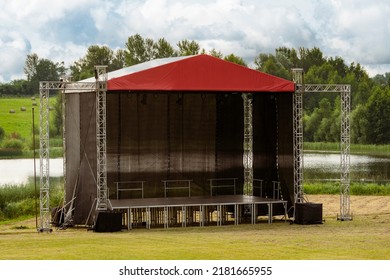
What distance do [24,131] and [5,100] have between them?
44.4 ft

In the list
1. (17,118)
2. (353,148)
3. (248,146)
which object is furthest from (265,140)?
(17,118)

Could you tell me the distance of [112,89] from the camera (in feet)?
69.9

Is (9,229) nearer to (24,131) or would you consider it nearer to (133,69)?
(133,69)

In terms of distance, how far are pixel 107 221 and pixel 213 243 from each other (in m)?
4.02

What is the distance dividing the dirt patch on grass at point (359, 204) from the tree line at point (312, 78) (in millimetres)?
26446

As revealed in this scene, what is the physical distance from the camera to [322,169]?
160 feet

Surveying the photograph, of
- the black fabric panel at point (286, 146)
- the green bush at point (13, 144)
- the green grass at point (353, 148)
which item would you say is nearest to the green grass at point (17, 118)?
the green bush at point (13, 144)

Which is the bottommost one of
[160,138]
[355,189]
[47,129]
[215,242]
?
[215,242]

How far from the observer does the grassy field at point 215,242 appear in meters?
16.0

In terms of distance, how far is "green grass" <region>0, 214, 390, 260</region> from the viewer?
16016mm

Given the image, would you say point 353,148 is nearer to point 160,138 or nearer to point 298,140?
point 160,138

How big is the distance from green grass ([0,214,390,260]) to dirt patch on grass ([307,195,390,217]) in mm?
3790

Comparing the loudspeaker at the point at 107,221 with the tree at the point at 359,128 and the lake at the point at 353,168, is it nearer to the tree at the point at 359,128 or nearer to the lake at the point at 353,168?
the lake at the point at 353,168

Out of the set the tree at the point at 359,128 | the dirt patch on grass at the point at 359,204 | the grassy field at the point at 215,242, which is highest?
the tree at the point at 359,128
